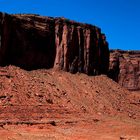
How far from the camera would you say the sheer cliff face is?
6100cm

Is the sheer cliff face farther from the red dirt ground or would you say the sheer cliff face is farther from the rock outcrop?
the rock outcrop

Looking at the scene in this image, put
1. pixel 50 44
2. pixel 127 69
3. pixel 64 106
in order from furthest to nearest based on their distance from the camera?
pixel 127 69, pixel 50 44, pixel 64 106

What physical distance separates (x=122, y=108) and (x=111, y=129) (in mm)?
15056

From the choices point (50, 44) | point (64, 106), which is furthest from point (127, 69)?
point (64, 106)

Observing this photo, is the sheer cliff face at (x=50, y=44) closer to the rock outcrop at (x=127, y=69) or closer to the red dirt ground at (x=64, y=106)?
the red dirt ground at (x=64, y=106)

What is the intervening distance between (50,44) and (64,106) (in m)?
15.3

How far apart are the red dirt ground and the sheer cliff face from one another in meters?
2.28

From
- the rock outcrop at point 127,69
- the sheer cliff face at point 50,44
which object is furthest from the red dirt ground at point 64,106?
the rock outcrop at point 127,69

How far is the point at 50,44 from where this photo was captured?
66.0m

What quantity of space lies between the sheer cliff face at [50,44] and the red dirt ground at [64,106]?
7.47ft

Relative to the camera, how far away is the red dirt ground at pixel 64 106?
41.7 m

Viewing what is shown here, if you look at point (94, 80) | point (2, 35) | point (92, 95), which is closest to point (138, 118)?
point (92, 95)

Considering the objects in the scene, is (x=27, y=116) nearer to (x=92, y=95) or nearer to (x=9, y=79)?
(x=9, y=79)

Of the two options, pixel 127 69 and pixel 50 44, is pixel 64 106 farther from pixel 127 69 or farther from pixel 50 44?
pixel 127 69
